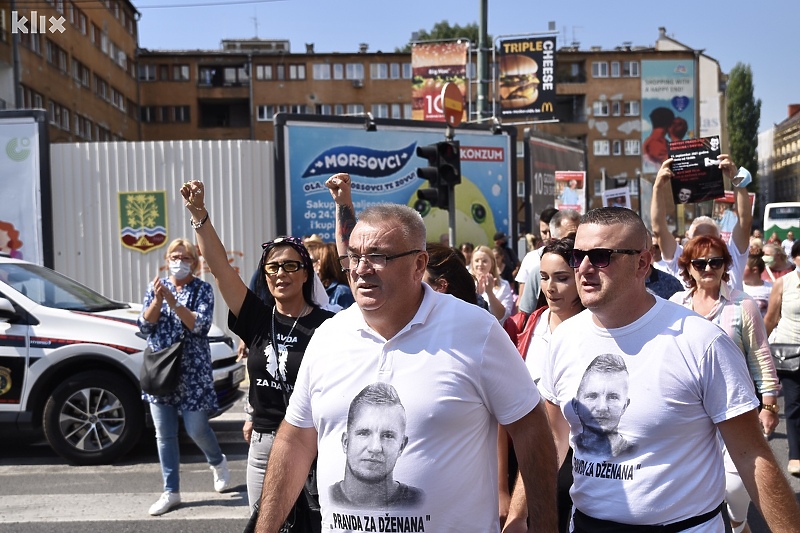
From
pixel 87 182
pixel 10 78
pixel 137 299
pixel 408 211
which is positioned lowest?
pixel 137 299

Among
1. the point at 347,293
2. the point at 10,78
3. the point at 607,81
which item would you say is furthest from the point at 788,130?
the point at 347,293

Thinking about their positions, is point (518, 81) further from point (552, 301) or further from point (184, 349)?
point (552, 301)

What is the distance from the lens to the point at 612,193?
13477 millimetres

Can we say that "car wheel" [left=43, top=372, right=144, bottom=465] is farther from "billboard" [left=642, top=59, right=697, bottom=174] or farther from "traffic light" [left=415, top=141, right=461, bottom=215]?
"billboard" [left=642, top=59, right=697, bottom=174]

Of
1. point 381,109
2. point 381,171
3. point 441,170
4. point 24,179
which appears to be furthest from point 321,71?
point 441,170

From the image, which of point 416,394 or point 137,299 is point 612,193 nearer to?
point 137,299

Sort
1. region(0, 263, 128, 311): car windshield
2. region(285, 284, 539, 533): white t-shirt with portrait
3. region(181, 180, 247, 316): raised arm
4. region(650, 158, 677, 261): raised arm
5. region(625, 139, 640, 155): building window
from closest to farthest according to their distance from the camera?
region(285, 284, 539, 533): white t-shirt with portrait → region(181, 180, 247, 316): raised arm → region(650, 158, 677, 261): raised arm → region(0, 263, 128, 311): car windshield → region(625, 139, 640, 155): building window

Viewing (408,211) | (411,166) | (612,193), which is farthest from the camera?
(411,166)

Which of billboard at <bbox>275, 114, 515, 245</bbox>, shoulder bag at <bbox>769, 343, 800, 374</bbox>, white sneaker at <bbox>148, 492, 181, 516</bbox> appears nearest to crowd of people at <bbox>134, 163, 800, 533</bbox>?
white sneaker at <bbox>148, 492, 181, 516</bbox>

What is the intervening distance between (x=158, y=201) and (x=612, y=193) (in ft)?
23.9

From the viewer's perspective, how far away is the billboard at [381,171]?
1528 cm

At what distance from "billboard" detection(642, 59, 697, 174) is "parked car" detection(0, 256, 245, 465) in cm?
5241

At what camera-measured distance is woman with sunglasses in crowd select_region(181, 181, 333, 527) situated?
163 inches

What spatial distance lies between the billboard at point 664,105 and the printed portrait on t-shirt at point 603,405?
5572 centimetres
